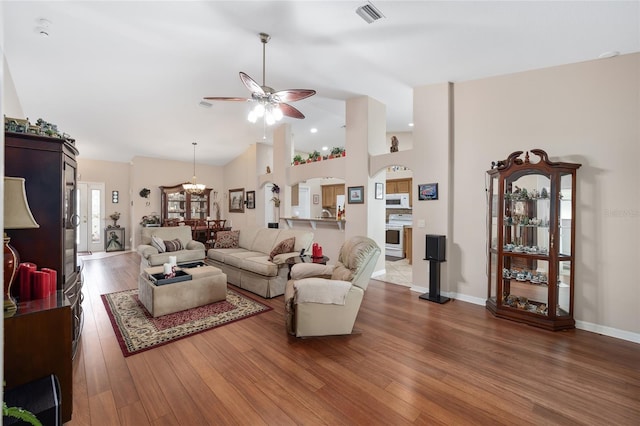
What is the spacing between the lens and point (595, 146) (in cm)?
Answer: 324

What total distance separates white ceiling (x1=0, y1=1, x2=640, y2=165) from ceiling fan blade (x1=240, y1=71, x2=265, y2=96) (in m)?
0.73

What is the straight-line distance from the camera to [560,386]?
2229 millimetres

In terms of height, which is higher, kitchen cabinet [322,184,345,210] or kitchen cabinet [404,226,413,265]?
kitchen cabinet [322,184,345,210]

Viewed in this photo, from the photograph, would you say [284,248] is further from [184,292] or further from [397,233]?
[397,233]

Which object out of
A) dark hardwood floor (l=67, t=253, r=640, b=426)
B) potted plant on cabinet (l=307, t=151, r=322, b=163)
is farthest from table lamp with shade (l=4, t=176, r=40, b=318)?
potted plant on cabinet (l=307, t=151, r=322, b=163)

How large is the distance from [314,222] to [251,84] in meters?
3.80

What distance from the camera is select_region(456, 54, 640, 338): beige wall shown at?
121 inches

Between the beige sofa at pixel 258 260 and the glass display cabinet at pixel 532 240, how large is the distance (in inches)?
107

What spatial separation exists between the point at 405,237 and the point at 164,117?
6216 millimetres

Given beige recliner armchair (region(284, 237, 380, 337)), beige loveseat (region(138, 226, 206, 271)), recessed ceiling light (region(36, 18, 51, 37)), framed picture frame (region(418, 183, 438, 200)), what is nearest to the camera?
beige recliner armchair (region(284, 237, 380, 337))

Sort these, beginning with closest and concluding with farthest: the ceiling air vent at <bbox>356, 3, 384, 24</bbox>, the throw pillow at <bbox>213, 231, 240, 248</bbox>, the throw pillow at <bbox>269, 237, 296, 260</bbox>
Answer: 1. the ceiling air vent at <bbox>356, 3, 384, 24</bbox>
2. the throw pillow at <bbox>269, 237, 296, 260</bbox>
3. the throw pillow at <bbox>213, 231, 240, 248</bbox>

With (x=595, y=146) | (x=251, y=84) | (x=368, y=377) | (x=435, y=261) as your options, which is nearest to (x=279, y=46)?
(x=251, y=84)

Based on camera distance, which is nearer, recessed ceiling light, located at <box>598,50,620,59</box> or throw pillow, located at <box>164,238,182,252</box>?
recessed ceiling light, located at <box>598,50,620,59</box>

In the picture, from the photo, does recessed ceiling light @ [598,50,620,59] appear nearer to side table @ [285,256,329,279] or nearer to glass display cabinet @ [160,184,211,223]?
side table @ [285,256,329,279]
